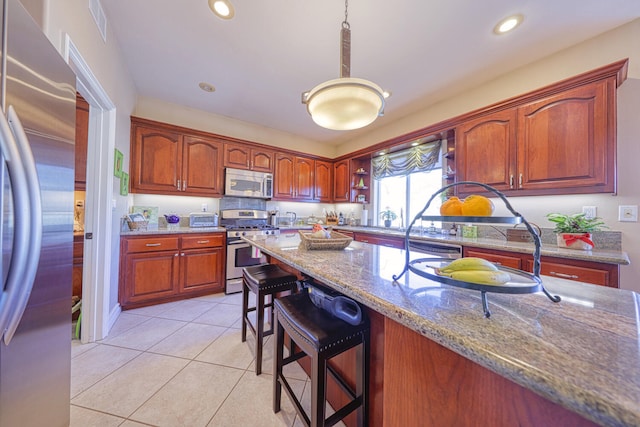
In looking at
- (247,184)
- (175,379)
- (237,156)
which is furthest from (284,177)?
(175,379)

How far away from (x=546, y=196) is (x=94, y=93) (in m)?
4.04

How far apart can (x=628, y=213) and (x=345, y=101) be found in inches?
95.5

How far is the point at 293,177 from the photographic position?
4.05m

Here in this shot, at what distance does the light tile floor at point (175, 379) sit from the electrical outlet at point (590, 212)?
2.71 metres

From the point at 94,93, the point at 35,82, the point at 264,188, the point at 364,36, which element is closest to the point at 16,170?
the point at 35,82

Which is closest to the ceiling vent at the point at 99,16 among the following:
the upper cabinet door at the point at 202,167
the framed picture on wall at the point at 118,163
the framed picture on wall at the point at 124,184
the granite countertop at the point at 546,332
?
the framed picture on wall at the point at 118,163

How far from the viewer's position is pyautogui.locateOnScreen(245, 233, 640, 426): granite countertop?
324 millimetres

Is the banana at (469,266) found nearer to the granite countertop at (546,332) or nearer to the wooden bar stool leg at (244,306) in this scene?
the granite countertop at (546,332)

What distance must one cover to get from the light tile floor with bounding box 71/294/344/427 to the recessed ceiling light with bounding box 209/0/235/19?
2.67 meters

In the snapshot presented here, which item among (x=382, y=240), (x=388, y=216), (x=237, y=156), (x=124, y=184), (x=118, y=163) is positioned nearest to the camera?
(x=118, y=163)

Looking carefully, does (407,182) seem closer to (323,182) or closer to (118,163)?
(323,182)

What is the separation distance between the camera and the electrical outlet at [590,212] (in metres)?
1.93

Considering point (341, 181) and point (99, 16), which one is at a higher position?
point (99, 16)

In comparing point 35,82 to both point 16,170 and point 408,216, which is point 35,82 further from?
point 408,216
